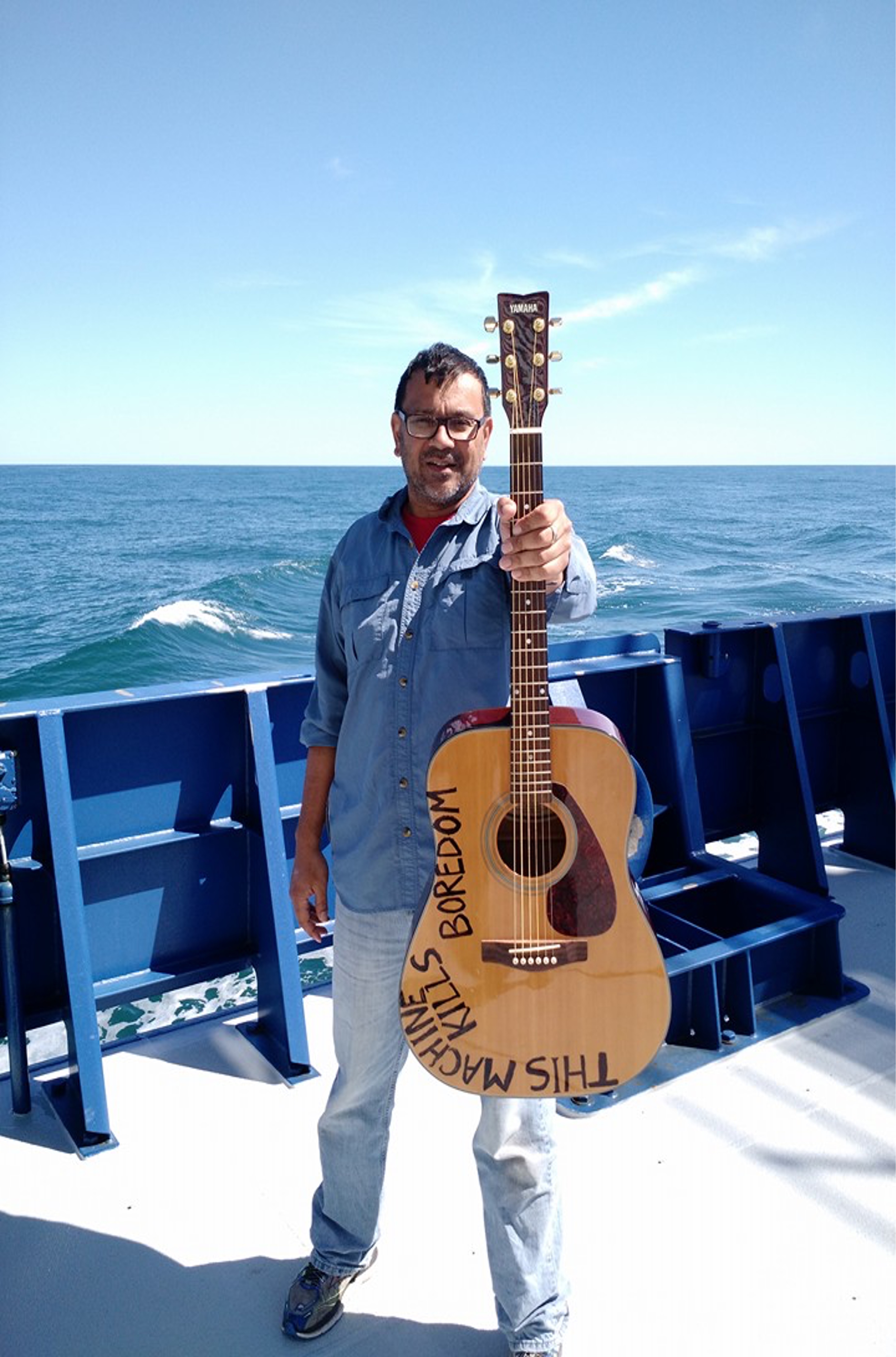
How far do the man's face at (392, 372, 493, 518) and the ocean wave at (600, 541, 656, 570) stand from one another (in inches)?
1270

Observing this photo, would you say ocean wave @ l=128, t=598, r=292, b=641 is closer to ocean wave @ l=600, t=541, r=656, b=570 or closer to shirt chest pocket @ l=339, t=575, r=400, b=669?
ocean wave @ l=600, t=541, r=656, b=570

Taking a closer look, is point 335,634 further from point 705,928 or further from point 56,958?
point 705,928

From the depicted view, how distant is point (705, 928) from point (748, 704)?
113cm

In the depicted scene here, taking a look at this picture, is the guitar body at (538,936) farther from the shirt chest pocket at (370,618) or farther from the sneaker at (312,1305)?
the sneaker at (312,1305)

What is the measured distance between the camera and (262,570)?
32375 mm

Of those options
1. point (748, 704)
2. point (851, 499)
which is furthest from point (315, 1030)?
point (851, 499)

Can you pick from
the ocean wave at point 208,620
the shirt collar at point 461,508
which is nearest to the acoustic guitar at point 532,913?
the shirt collar at point 461,508

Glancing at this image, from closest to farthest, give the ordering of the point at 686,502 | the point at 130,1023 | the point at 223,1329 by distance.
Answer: the point at 223,1329 → the point at 130,1023 → the point at 686,502

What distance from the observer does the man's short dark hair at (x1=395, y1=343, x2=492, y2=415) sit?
6.14 feet

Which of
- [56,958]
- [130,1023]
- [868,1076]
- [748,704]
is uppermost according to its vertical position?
[748,704]

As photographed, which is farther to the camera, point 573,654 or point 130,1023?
point 130,1023

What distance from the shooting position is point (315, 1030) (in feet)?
11.3

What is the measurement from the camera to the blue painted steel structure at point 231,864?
2877mm

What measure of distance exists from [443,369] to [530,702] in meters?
0.62
